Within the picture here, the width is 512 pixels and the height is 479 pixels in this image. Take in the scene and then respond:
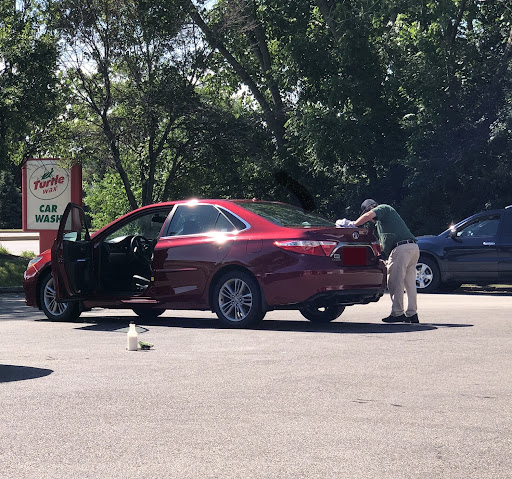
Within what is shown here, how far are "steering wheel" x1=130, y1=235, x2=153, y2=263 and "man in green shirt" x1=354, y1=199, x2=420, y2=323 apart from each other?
301 centimetres

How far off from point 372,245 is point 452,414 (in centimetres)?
575

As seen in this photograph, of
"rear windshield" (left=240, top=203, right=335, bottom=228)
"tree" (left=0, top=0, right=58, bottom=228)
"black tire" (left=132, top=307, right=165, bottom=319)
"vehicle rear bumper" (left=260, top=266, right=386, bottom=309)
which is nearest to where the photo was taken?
"vehicle rear bumper" (left=260, top=266, right=386, bottom=309)

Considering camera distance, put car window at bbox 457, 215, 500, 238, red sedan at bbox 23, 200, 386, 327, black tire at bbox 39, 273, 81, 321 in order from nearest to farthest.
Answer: red sedan at bbox 23, 200, 386, 327 → black tire at bbox 39, 273, 81, 321 → car window at bbox 457, 215, 500, 238

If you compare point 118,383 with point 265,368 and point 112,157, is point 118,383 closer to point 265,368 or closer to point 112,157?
point 265,368

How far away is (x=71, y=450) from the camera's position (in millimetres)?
5656

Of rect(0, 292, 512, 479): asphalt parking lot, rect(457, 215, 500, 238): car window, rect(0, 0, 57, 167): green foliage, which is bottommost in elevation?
rect(0, 292, 512, 479): asphalt parking lot

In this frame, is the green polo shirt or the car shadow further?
the green polo shirt

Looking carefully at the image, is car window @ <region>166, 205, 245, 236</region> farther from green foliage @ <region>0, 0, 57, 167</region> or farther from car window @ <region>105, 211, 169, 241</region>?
green foliage @ <region>0, 0, 57, 167</region>

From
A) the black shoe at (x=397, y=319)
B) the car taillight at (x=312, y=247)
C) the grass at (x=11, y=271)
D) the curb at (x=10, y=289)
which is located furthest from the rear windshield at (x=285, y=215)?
the grass at (x=11, y=271)

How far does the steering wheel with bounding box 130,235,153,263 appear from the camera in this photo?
1365 cm

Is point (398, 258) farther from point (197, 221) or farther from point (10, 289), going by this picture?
point (10, 289)

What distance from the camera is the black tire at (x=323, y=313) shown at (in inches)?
518

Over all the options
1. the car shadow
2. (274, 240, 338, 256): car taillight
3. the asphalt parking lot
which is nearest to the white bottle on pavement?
the asphalt parking lot

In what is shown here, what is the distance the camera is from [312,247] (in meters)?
11.8
